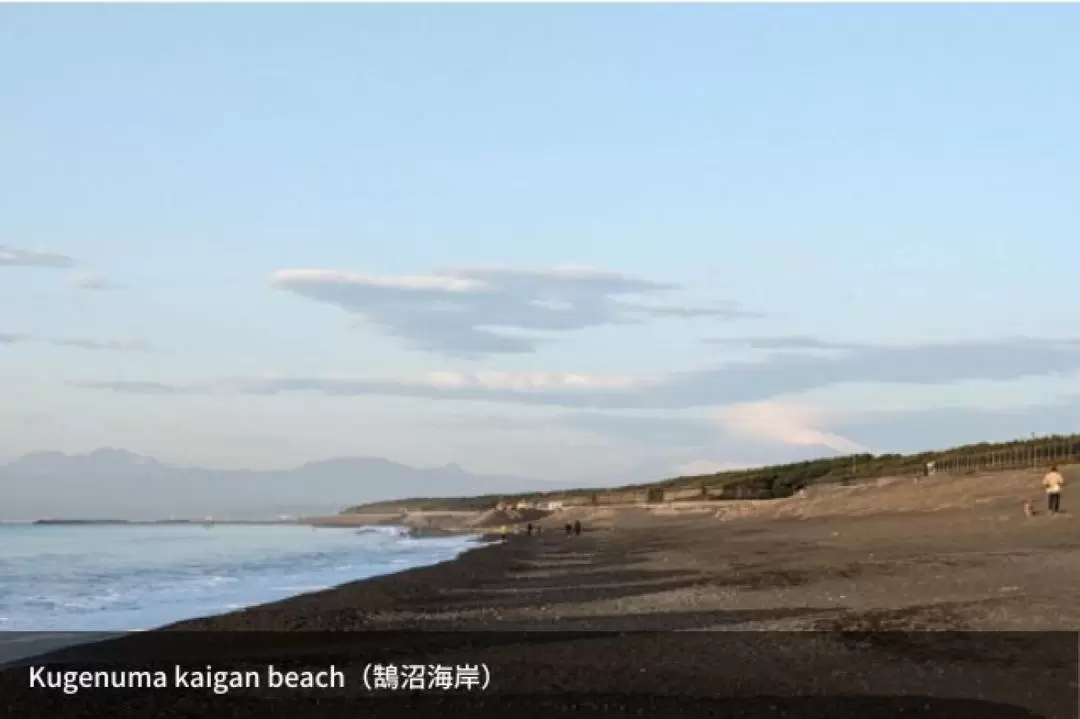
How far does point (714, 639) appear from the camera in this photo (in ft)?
44.6

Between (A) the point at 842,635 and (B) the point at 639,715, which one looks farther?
(A) the point at 842,635

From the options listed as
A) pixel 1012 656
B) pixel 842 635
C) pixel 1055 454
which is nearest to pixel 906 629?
pixel 842 635

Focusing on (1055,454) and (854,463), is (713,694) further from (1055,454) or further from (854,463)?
(854,463)

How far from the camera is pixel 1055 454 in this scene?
65250 mm

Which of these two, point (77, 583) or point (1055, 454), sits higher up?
point (1055, 454)

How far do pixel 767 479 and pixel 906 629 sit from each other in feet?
383

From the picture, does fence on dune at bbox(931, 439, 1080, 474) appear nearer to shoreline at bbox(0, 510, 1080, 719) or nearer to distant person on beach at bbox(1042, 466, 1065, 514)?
distant person on beach at bbox(1042, 466, 1065, 514)

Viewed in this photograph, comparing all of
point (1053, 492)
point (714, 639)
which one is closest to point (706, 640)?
point (714, 639)
